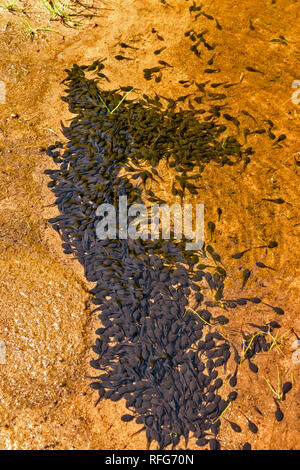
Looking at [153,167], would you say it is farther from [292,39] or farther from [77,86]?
[292,39]

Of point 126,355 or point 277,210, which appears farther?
point 277,210

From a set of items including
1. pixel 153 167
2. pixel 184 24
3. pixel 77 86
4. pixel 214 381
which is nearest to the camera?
pixel 214 381

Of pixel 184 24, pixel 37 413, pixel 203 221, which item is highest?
pixel 184 24

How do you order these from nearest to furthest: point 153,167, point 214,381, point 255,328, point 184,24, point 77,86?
point 214,381, point 255,328, point 153,167, point 77,86, point 184,24

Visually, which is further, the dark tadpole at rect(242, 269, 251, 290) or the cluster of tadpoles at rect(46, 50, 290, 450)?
the dark tadpole at rect(242, 269, 251, 290)

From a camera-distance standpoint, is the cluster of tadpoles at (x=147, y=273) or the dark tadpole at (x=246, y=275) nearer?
the cluster of tadpoles at (x=147, y=273)

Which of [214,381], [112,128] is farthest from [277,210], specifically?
[112,128]

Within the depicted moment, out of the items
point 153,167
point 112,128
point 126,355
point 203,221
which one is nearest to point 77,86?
point 112,128
